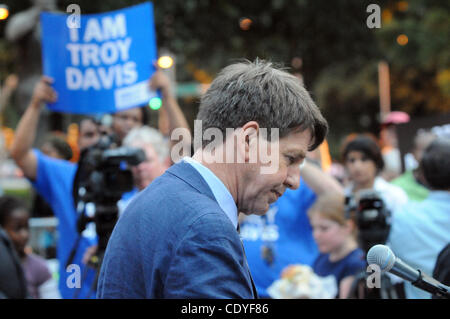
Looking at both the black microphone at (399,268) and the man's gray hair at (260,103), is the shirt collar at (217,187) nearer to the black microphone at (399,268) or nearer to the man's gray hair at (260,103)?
the man's gray hair at (260,103)

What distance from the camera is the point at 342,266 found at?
353 centimetres

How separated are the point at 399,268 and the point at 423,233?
156 centimetres

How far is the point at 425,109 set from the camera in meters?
18.3

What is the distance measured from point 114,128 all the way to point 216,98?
9.84 ft

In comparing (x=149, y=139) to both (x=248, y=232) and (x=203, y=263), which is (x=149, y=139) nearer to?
(x=248, y=232)

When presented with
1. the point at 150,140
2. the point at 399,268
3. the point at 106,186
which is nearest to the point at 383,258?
the point at 399,268

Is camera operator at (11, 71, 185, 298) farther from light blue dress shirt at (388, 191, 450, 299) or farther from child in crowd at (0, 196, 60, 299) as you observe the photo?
light blue dress shirt at (388, 191, 450, 299)

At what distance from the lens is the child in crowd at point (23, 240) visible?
14.8 feet

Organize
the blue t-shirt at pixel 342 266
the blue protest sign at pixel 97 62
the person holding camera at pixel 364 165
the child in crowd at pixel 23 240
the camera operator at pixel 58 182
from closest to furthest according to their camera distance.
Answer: the blue t-shirt at pixel 342 266 < the camera operator at pixel 58 182 < the blue protest sign at pixel 97 62 < the child in crowd at pixel 23 240 < the person holding camera at pixel 364 165

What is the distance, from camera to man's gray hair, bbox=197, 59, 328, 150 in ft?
5.21

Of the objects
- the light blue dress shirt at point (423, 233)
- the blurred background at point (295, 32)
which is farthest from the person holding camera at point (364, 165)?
the blurred background at point (295, 32)

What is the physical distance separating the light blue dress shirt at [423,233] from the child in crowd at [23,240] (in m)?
2.61

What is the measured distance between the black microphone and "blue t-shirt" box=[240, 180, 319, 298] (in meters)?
2.00

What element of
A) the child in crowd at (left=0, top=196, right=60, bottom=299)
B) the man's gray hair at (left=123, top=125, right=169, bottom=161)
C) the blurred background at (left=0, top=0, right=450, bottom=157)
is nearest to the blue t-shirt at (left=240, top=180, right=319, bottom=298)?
the man's gray hair at (left=123, top=125, right=169, bottom=161)
